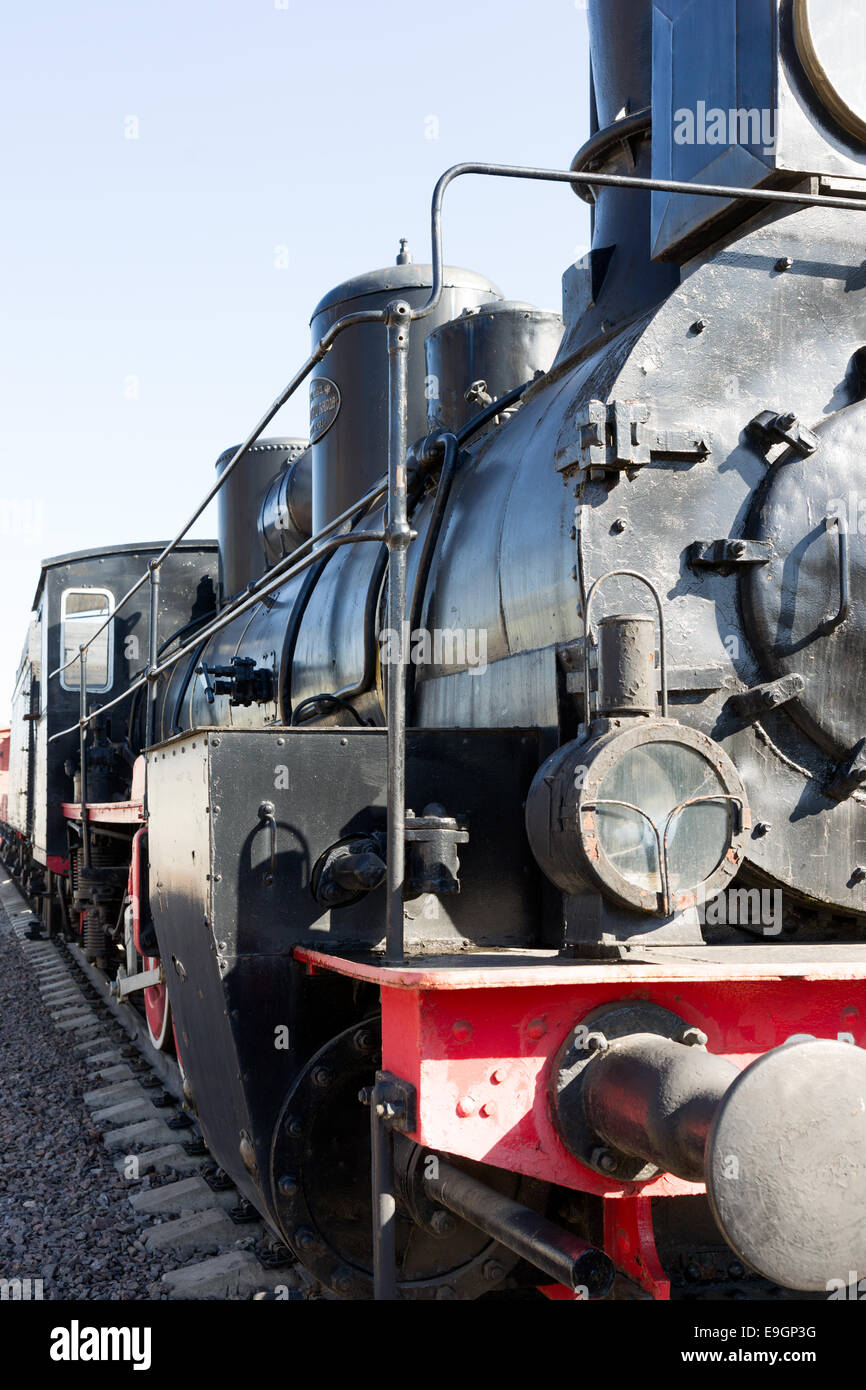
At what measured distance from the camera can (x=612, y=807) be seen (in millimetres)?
2486

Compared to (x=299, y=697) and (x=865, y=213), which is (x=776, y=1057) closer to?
(x=865, y=213)

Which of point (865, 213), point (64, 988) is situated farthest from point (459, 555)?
point (64, 988)

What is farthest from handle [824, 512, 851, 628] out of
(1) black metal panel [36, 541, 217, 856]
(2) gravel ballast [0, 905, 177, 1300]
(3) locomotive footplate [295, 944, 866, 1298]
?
(1) black metal panel [36, 541, 217, 856]

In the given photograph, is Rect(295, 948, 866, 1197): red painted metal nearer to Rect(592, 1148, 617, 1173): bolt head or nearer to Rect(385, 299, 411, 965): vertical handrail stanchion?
Rect(592, 1148, 617, 1173): bolt head

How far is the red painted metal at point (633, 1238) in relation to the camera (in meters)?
2.55

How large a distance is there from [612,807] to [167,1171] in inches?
131

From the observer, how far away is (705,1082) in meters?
2.19

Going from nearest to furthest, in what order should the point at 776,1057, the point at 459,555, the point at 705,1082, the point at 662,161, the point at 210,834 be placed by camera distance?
the point at 776,1057, the point at 705,1082, the point at 210,834, the point at 662,161, the point at 459,555

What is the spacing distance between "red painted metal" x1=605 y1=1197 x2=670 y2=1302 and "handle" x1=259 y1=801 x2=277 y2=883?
1.04 meters

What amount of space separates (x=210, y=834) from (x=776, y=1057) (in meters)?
1.44

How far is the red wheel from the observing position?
5012mm

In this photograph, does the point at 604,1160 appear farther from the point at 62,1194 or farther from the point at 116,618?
the point at 116,618

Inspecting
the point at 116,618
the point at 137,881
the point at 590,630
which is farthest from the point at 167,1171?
the point at 116,618

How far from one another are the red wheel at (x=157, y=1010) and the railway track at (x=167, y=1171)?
1.08ft
